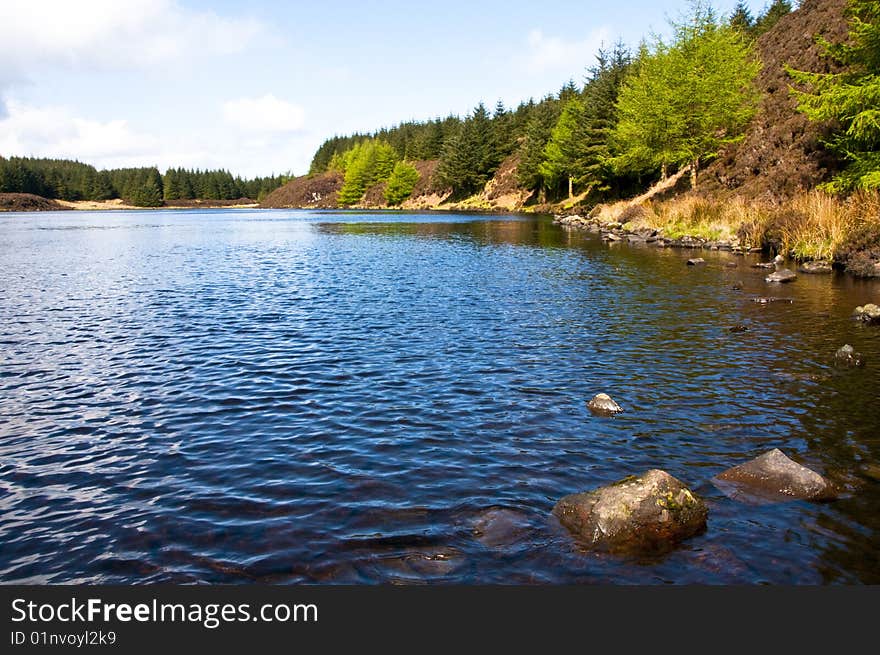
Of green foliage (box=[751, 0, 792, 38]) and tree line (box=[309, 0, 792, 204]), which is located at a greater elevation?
green foliage (box=[751, 0, 792, 38])

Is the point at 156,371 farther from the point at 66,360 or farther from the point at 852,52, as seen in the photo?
the point at 852,52

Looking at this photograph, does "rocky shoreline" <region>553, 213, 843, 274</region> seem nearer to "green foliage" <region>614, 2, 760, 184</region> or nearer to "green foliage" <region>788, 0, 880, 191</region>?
"green foliage" <region>788, 0, 880, 191</region>

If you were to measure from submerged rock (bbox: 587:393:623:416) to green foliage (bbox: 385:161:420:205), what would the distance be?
15689 centimetres

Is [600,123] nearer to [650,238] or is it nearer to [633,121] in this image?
[633,121]

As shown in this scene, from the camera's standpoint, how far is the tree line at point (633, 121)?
2264 inches

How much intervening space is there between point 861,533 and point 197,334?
18282mm

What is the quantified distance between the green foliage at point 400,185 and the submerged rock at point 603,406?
515 feet

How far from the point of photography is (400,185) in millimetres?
165000

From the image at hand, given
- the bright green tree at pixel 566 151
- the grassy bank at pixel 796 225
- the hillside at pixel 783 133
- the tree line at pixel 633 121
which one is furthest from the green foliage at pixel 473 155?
the grassy bank at pixel 796 225

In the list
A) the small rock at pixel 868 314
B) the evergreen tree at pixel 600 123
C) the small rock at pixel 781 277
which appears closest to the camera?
the small rock at pixel 868 314

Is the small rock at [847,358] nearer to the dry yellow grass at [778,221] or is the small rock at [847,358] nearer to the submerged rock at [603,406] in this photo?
the submerged rock at [603,406]

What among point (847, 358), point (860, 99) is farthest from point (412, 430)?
point (860, 99)

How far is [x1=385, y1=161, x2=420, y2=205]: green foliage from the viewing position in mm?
165000

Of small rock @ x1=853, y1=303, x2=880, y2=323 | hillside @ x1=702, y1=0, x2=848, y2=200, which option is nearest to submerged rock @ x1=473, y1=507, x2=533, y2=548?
small rock @ x1=853, y1=303, x2=880, y2=323
